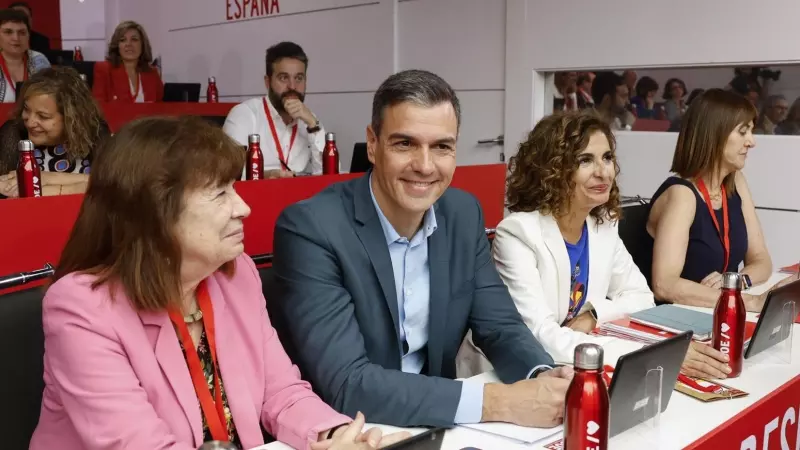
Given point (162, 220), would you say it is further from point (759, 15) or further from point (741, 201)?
point (759, 15)

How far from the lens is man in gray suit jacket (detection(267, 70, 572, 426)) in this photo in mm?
1512

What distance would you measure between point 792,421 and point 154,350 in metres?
1.37

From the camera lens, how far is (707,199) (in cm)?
291

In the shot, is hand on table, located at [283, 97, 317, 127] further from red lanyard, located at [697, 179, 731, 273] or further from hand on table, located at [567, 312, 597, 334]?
hand on table, located at [567, 312, 597, 334]

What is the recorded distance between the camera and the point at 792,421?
1756 mm

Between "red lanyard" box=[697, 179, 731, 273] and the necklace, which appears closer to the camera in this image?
the necklace

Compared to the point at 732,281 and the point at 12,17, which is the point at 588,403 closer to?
the point at 732,281

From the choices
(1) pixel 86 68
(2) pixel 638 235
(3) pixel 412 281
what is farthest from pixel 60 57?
(3) pixel 412 281

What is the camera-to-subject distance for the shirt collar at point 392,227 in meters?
1.83

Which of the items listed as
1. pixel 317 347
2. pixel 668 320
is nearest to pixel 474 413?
pixel 317 347

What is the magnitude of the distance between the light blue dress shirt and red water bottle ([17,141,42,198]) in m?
1.36

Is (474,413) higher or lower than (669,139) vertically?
lower

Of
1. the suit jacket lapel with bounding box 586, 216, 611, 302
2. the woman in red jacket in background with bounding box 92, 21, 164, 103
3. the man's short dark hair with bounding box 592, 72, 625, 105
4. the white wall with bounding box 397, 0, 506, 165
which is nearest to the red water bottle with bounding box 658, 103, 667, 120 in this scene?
the man's short dark hair with bounding box 592, 72, 625, 105

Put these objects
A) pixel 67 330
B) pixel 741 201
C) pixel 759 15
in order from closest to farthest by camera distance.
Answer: pixel 67 330, pixel 741 201, pixel 759 15
